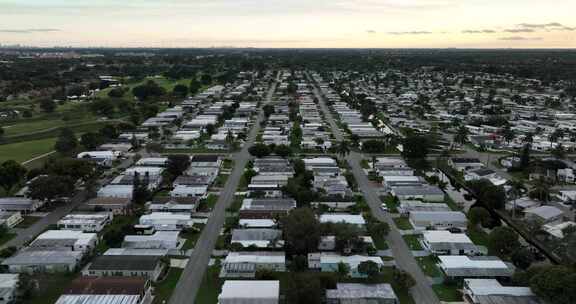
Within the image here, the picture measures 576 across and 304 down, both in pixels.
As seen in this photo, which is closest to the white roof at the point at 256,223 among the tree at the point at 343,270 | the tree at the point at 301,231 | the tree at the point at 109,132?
the tree at the point at 301,231

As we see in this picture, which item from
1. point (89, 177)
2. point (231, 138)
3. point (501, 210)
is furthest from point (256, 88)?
point (501, 210)

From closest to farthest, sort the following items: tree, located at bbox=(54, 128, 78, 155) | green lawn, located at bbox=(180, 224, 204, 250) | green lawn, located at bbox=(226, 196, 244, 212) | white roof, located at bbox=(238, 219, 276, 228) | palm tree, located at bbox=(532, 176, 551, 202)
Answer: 1. green lawn, located at bbox=(180, 224, 204, 250)
2. white roof, located at bbox=(238, 219, 276, 228)
3. green lawn, located at bbox=(226, 196, 244, 212)
4. palm tree, located at bbox=(532, 176, 551, 202)
5. tree, located at bbox=(54, 128, 78, 155)

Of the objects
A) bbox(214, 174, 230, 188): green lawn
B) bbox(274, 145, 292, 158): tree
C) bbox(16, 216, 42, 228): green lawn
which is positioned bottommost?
bbox(16, 216, 42, 228): green lawn

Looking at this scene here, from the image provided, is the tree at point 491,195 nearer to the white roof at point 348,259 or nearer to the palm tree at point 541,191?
the palm tree at point 541,191

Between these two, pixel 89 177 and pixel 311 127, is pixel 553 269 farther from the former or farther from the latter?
pixel 311 127

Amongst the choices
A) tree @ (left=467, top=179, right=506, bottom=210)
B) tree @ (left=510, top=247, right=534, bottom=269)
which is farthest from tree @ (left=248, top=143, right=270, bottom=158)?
tree @ (left=510, top=247, right=534, bottom=269)

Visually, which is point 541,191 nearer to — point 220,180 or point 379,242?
point 379,242

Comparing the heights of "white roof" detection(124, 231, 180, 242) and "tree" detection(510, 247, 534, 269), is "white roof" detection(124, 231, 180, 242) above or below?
below

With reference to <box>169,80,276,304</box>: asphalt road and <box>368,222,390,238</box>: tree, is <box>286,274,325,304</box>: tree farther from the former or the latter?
<box>368,222,390,238</box>: tree
